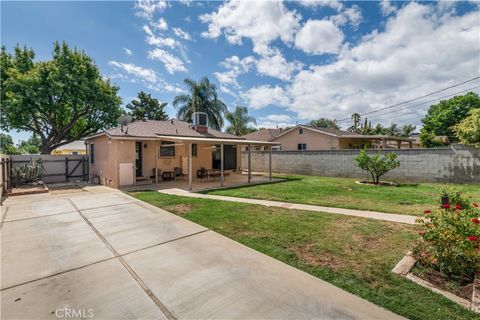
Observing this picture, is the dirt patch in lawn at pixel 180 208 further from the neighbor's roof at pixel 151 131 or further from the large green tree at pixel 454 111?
the large green tree at pixel 454 111

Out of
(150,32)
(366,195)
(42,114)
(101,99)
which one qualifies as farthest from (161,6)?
(42,114)

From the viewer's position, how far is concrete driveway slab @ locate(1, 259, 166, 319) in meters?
2.59

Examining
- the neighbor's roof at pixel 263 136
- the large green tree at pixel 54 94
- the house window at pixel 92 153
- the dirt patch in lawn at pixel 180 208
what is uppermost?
the large green tree at pixel 54 94

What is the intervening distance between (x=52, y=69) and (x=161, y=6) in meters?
12.9

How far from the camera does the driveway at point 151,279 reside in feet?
8.64

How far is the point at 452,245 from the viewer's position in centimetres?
327

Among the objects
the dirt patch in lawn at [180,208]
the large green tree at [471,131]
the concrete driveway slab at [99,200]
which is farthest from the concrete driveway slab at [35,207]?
the large green tree at [471,131]

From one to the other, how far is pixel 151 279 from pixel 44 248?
2.75 metres

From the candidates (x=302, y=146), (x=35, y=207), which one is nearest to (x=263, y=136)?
(x=302, y=146)

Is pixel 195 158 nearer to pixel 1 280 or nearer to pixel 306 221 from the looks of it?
pixel 306 221

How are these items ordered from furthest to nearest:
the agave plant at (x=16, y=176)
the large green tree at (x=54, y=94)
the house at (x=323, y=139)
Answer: the house at (x=323, y=139) → the large green tree at (x=54, y=94) → the agave plant at (x=16, y=176)

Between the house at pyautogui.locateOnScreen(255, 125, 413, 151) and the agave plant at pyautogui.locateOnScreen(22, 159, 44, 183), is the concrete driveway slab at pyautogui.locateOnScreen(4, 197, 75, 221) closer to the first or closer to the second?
the agave plant at pyautogui.locateOnScreen(22, 159, 44, 183)

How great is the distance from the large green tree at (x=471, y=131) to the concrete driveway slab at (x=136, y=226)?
13.0m

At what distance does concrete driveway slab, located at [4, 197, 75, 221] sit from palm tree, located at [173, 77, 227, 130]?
20.4 metres
